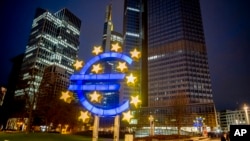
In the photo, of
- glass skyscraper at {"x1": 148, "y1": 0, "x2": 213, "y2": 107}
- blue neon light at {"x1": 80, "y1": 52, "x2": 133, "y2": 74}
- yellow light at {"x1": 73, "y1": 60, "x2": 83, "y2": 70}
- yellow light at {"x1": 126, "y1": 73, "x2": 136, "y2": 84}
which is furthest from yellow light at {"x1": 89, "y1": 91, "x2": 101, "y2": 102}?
glass skyscraper at {"x1": 148, "y1": 0, "x2": 213, "y2": 107}

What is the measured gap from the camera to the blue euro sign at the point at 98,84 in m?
17.7

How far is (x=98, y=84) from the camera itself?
60.1ft

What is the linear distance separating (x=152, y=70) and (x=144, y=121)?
1943 inches

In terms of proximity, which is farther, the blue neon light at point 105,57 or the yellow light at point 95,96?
the blue neon light at point 105,57

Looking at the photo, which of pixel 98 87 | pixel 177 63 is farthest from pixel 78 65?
pixel 177 63

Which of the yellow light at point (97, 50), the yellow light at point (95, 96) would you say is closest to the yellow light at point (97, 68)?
the yellow light at point (97, 50)

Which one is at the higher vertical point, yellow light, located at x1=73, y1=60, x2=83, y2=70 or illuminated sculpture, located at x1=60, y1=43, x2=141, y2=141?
yellow light, located at x1=73, y1=60, x2=83, y2=70

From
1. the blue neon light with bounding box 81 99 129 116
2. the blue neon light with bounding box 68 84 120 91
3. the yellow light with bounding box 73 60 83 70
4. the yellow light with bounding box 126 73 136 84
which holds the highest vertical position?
the yellow light with bounding box 73 60 83 70

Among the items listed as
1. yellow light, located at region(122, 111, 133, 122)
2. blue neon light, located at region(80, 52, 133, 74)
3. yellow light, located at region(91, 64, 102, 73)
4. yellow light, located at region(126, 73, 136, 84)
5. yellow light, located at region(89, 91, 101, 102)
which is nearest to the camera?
yellow light, located at region(122, 111, 133, 122)

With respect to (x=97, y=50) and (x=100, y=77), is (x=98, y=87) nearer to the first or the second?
(x=100, y=77)

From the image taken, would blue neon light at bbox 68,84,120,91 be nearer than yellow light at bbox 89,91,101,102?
No

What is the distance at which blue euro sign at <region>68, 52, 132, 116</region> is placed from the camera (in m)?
17.7

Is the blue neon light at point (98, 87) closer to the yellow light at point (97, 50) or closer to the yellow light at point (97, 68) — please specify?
the yellow light at point (97, 68)

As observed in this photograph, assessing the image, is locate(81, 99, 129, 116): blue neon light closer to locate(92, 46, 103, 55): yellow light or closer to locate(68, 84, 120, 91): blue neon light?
locate(68, 84, 120, 91): blue neon light
